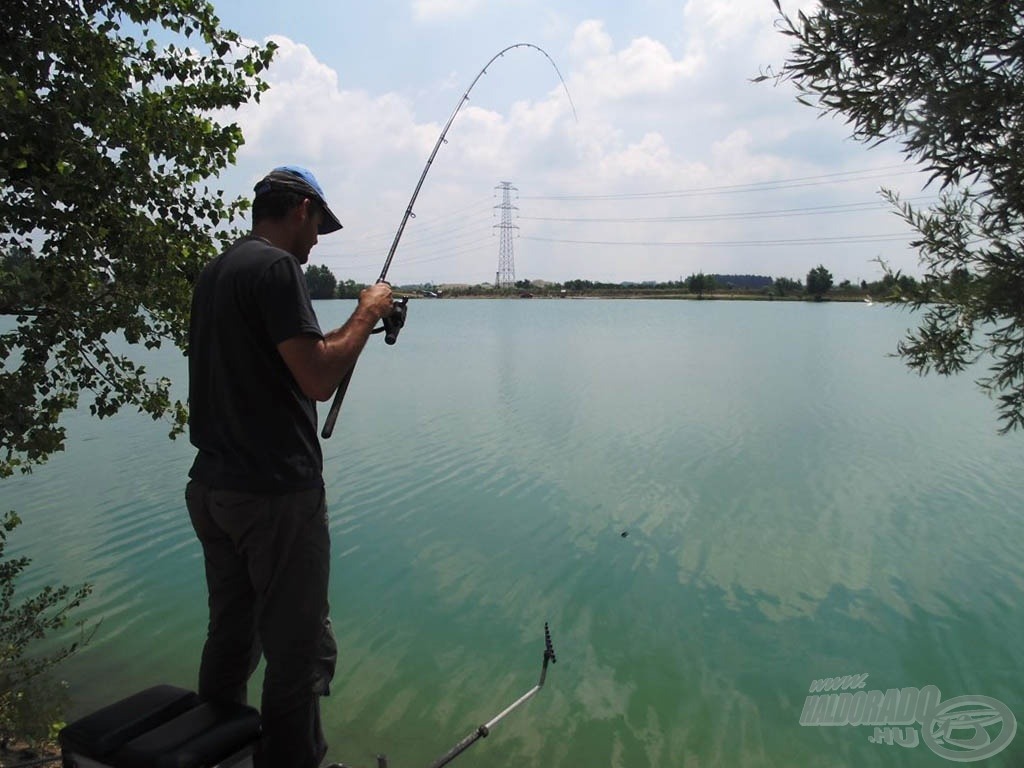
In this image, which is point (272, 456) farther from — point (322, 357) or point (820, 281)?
point (820, 281)

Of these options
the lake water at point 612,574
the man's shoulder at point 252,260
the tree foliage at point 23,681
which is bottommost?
the lake water at point 612,574

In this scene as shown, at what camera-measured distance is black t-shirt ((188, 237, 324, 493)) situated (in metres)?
2.47

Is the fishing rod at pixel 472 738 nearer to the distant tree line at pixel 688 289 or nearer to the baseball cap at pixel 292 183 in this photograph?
the baseball cap at pixel 292 183

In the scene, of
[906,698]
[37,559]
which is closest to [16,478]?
[37,559]

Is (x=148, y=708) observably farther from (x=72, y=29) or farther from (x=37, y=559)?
(x=37, y=559)

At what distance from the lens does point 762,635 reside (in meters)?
6.90

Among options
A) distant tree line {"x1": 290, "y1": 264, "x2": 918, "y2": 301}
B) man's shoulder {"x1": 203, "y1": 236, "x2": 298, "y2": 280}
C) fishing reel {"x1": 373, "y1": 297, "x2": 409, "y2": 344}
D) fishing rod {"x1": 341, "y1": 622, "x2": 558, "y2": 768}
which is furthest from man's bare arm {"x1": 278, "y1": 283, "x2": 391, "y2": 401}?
distant tree line {"x1": 290, "y1": 264, "x2": 918, "y2": 301}

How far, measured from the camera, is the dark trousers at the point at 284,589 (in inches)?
101

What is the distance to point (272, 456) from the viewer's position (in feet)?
8.34

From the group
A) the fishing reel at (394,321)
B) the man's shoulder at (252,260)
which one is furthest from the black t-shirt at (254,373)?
the fishing reel at (394,321)

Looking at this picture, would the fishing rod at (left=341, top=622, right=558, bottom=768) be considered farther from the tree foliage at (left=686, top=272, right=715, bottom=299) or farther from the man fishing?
the tree foliage at (left=686, top=272, right=715, bottom=299)

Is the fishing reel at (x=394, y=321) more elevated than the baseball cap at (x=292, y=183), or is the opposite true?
the baseball cap at (x=292, y=183)

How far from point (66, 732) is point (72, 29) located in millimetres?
3386

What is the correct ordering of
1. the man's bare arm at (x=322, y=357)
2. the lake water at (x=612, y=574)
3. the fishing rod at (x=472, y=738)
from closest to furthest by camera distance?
1. the man's bare arm at (x=322, y=357)
2. the fishing rod at (x=472, y=738)
3. the lake water at (x=612, y=574)
